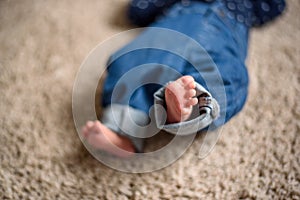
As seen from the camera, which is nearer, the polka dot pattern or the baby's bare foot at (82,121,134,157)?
the baby's bare foot at (82,121,134,157)

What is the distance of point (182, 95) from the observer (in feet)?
1.59

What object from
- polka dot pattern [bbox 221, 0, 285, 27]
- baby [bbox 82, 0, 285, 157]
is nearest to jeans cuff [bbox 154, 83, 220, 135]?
baby [bbox 82, 0, 285, 157]

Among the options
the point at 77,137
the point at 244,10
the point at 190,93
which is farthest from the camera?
the point at 244,10

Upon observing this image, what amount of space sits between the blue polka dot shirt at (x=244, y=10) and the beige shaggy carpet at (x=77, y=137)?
0.12 ft

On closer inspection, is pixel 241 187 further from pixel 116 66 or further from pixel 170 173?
pixel 116 66

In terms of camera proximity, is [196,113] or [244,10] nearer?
[196,113]

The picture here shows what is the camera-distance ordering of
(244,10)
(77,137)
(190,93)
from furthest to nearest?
(244,10) → (77,137) → (190,93)

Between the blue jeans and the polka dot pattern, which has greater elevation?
the blue jeans

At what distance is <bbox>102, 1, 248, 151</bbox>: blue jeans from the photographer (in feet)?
1.75

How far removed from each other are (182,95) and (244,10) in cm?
34

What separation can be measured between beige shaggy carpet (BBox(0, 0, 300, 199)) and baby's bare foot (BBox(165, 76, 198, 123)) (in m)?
0.12

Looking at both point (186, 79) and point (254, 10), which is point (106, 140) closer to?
point (186, 79)

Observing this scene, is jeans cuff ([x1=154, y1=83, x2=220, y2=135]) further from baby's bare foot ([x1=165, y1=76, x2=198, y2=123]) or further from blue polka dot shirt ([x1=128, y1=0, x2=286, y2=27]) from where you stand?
blue polka dot shirt ([x1=128, y1=0, x2=286, y2=27])

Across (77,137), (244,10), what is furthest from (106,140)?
(244,10)
